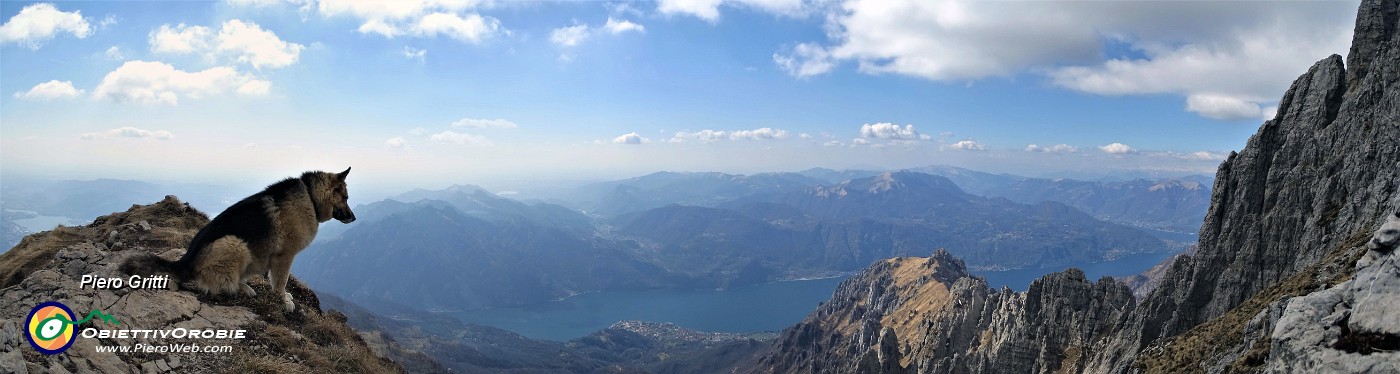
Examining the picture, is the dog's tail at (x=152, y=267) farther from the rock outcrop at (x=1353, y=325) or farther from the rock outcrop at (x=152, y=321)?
the rock outcrop at (x=1353, y=325)

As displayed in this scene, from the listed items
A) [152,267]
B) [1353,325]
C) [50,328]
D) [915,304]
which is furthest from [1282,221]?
[915,304]

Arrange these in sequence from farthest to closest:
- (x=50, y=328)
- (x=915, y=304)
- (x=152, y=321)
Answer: (x=915, y=304)
(x=152, y=321)
(x=50, y=328)

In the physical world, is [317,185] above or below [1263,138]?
below

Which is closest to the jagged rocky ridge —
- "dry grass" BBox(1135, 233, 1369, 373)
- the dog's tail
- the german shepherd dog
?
"dry grass" BBox(1135, 233, 1369, 373)

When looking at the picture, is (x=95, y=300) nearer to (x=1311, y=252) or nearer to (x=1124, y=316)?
(x=1311, y=252)

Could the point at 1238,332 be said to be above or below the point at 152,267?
below

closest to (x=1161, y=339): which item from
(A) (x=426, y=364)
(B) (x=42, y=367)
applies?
(B) (x=42, y=367)

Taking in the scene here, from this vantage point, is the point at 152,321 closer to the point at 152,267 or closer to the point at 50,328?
the point at 50,328
